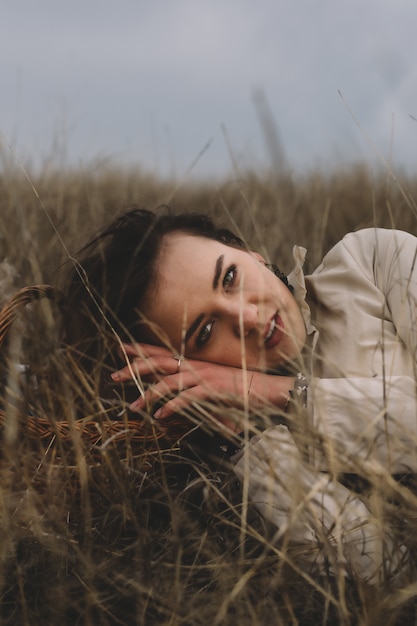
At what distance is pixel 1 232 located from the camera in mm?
3434

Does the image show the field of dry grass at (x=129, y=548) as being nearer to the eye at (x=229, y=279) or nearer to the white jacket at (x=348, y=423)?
the white jacket at (x=348, y=423)

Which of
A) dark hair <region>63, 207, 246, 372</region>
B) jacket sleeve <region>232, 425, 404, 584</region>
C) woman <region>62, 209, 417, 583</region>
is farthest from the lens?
dark hair <region>63, 207, 246, 372</region>

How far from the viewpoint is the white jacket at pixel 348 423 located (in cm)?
133

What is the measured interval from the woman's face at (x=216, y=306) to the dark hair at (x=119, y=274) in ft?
0.25

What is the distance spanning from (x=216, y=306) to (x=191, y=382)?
222mm

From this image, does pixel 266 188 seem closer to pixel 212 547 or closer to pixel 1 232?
pixel 1 232

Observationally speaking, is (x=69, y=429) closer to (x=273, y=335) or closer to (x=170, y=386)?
(x=170, y=386)

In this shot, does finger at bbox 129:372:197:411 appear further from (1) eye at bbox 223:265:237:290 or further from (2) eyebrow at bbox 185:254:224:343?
(1) eye at bbox 223:265:237:290

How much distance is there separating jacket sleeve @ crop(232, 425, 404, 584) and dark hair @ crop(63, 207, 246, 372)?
591 mm

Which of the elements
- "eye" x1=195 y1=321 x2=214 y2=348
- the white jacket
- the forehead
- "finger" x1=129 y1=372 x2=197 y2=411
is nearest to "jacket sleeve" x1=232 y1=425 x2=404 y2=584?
the white jacket

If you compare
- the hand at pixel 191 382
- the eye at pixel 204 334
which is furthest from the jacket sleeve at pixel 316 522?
the eye at pixel 204 334

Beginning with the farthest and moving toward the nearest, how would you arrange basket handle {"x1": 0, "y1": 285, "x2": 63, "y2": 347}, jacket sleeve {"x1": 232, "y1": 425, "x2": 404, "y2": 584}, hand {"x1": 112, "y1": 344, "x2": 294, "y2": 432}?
basket handle {"x1": 0, "y1": 285, "x2": 63, "y2": 347} → hand {"x1": 112, "y1": 344, "x2": 294, "y2": 432} → jacket sleeve {"x1": 232, "y1": 425, "x2": 404, "y2": 584}

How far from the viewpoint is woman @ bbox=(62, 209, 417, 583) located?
5.25 ft

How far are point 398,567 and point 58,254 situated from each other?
96.1 inches
